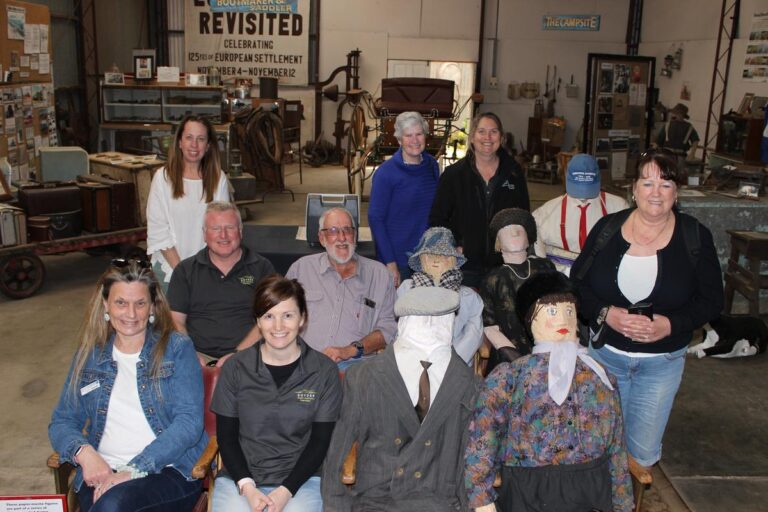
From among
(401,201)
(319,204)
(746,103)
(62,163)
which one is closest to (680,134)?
(746,103)

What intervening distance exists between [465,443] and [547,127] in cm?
1350

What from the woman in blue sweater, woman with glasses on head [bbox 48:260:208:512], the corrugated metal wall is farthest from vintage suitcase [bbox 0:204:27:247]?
the corrugated metal wall

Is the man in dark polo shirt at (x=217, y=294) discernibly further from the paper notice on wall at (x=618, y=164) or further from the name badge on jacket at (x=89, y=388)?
the paper notice on wall at (x=618, y=164)

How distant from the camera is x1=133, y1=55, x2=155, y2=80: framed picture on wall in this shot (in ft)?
36.7

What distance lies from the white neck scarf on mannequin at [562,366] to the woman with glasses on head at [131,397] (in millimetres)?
1274

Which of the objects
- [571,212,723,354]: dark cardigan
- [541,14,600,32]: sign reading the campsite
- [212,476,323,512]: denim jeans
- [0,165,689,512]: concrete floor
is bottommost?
[0,165,689,512]: concrete floor

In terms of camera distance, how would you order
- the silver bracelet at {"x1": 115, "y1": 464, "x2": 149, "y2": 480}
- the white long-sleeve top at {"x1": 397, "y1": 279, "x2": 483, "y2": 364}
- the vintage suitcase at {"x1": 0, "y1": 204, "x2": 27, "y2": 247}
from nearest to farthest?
the silver bracelet at {"x1": 115, "y1": 464, "x2": 149, "y2": 480}, the white long-sleeve top at {"x1": 397, "y1": 279, "x2": 483, "y2": 364}, the vintage suitcase at {"x1": 0, "y1": 204, "x2": 27, "y2": 247}

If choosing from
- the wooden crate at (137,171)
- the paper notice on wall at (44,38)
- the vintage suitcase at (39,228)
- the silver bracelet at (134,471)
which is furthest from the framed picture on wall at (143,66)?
the silver bracelet at (134,471)

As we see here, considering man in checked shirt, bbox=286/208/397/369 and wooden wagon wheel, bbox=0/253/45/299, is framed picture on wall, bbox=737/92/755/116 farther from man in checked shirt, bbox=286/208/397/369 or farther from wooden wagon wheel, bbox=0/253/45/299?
wooden wagon wheel, bbox=0/253/45/299

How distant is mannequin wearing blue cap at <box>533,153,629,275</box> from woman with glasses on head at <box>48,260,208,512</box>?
1955 millimetres

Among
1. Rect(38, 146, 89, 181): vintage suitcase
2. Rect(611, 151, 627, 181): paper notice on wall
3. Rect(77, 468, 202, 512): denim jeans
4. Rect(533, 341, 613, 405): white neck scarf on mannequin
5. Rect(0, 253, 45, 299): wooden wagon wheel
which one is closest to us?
Rect(533, 341, 613, 405): white neck scarf on mannequin

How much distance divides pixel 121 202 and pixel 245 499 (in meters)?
5.05

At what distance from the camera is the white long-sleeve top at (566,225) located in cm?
378

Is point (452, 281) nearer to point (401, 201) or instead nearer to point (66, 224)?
point (401, 201)
